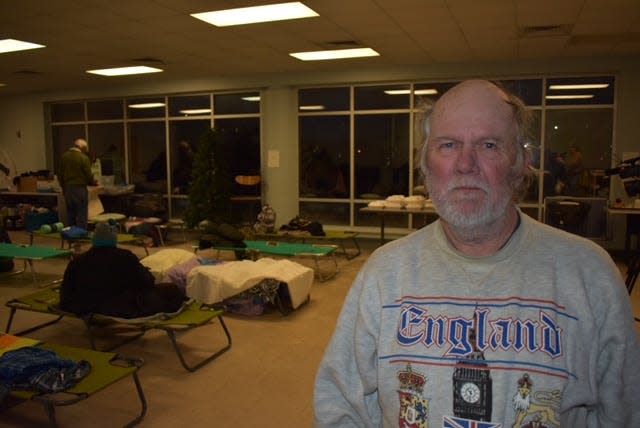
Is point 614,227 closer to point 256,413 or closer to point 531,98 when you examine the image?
point 531,98

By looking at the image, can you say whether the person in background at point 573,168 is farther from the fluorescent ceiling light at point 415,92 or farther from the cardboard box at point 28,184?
the cardboard box at point 28,184

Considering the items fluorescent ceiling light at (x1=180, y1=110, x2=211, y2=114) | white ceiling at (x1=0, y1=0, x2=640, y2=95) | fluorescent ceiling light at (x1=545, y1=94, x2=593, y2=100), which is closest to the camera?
white ceiling at (x1=0, y1=0, x2=640, y2=95)

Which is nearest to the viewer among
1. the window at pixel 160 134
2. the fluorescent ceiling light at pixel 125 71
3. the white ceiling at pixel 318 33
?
the white ceiling at pixel 318 33

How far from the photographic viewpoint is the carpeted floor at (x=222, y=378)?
3133 mm

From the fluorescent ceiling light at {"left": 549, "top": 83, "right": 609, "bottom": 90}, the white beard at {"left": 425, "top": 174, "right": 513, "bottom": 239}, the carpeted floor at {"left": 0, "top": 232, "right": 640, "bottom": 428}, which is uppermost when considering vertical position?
the fluorescent ceiling light at {"left": 549, "top": 83, "right": 609, "bottom": 90}

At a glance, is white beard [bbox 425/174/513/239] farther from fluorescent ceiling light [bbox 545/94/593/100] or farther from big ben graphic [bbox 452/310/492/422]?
fluorescent ceiling light [bbox 545/94/593/100]

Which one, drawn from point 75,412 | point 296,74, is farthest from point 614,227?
point 75,412

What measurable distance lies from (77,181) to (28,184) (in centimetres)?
287

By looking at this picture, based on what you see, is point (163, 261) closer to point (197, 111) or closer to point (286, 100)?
point (286, 100)

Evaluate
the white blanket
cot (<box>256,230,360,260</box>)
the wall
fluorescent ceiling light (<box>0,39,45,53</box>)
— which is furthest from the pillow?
the wall

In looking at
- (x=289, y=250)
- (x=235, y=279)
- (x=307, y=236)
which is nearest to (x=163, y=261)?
(x=235, y=279)

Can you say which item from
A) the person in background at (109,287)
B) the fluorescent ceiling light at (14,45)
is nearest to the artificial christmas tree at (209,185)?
the fluorescent ceiling light at (14,45)

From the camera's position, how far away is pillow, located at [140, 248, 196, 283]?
17.7 feet

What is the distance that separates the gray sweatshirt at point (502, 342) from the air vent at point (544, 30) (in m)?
5.46
